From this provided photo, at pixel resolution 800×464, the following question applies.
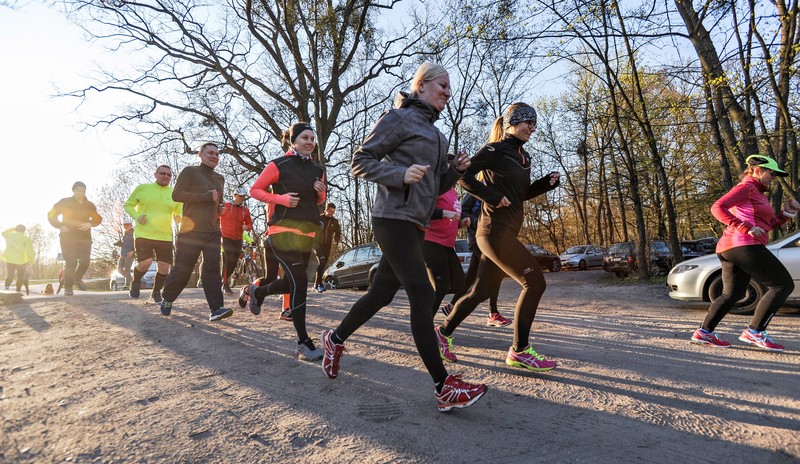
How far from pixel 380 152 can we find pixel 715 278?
646 centimetres

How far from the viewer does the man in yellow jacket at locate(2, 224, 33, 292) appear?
1167 cm

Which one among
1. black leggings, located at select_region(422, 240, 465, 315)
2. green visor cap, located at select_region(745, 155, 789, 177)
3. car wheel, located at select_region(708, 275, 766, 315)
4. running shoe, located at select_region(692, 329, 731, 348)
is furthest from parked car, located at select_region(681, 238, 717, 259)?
black leggings, located at select_region(422, 240, 465, 315)

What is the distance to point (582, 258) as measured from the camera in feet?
88.8

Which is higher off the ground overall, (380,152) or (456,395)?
(380,152)

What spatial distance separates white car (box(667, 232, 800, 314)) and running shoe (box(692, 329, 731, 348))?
2.84 metres

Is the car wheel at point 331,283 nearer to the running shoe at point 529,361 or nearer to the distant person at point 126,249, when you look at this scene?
the distant person at point 126,249

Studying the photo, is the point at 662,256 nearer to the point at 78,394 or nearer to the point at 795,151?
the point at 795,151

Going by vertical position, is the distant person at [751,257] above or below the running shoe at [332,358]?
above

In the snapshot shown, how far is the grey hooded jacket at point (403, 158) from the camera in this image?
2510 millimetres

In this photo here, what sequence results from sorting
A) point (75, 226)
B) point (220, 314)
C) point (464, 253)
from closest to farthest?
point (220, 314)
point (75, 226)
point (464, 253)

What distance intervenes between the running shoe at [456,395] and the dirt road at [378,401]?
0.23ft

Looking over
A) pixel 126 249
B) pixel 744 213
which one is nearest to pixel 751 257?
pixel 744 213

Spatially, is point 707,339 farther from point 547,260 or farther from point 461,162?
point 547,260

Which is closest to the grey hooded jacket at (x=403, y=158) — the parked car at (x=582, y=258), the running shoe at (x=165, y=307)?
the running shoe at (x=165, y=307)
